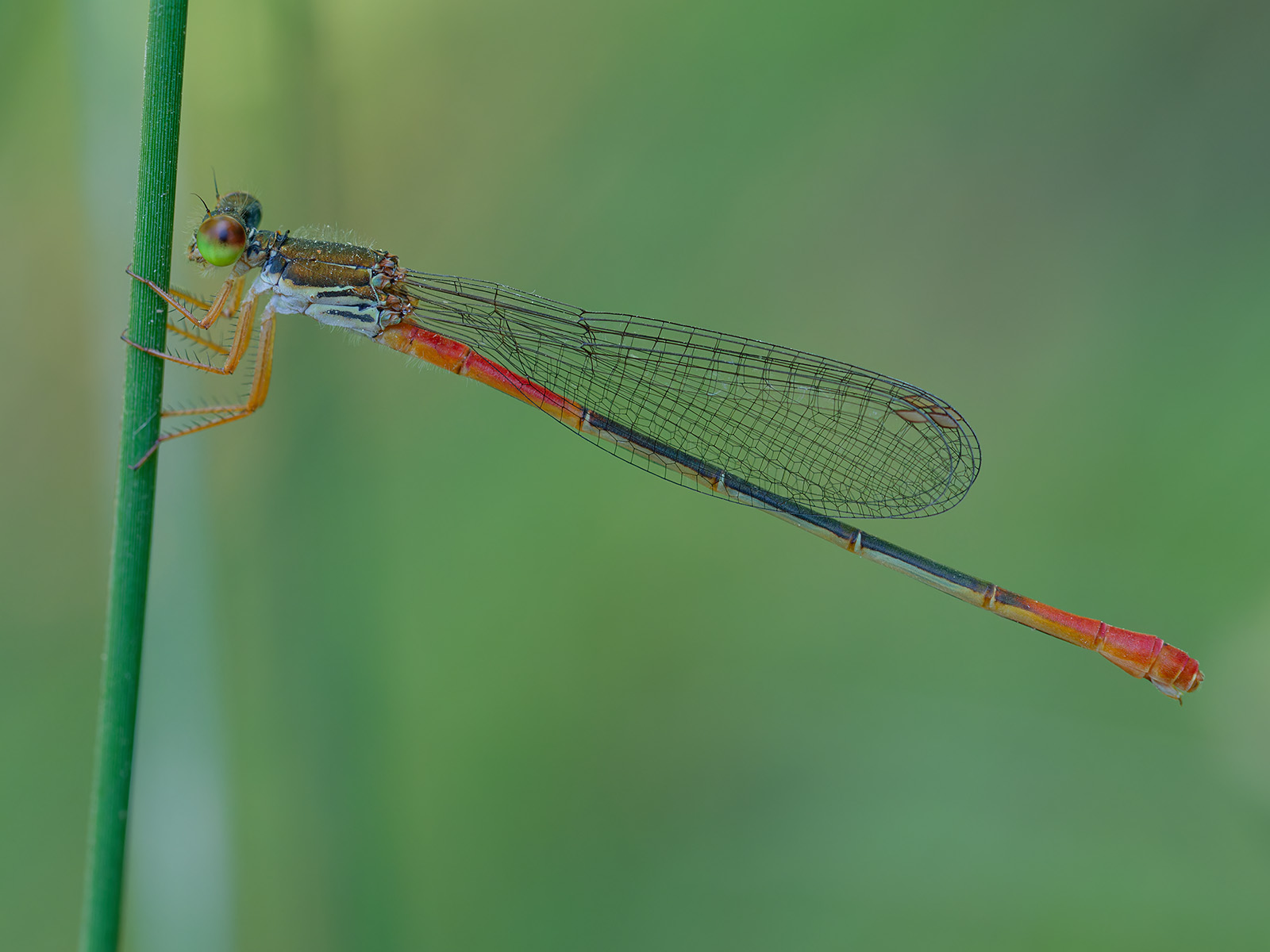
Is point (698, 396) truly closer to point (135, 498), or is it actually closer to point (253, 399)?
point (253, 399)

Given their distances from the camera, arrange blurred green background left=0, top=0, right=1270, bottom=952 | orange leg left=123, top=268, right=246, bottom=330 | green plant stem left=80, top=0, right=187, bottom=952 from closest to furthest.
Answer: green plant stem left=80, top=0, right=187, bottom=952 < orange leg left=123, top=268, right=246, bottom=330 < blurred green background left=0, top=0, right=1270, bottom=952

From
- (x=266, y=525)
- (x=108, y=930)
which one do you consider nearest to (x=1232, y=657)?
(x=108, y=930)

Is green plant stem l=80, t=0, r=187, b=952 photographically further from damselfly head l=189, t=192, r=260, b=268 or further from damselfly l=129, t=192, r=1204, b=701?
damselfly l=129, t=192, r=1204, b=701

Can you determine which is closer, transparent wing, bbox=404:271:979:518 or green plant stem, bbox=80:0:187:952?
green plant stem, bbox=80:0:187:952

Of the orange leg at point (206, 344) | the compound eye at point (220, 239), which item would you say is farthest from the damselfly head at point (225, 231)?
the orange leg at point (206, 344)

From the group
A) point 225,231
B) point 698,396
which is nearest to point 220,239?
point 225,231

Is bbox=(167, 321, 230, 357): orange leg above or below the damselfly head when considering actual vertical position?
below

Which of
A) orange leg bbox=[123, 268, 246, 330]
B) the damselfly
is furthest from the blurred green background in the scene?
orange leg bbox=[123, 268, 246, 330]

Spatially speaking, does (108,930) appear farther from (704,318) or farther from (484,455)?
(704,318)
